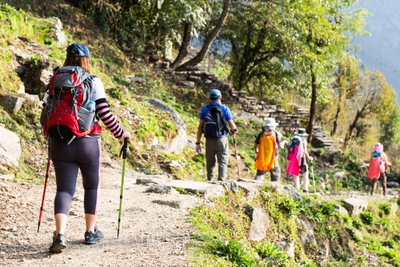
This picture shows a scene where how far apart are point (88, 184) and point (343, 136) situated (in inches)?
1446

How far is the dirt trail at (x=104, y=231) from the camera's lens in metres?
4.49

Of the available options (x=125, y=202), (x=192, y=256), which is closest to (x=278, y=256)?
(x=192, y=256)

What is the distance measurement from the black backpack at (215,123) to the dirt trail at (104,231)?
2186mm

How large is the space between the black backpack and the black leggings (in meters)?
4.79

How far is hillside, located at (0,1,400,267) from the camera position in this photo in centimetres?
491

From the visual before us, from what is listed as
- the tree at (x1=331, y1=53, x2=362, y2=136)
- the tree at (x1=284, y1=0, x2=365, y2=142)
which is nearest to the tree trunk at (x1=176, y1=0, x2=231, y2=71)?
the tree at (x1=284, y1=0, x2=365, y2=142)

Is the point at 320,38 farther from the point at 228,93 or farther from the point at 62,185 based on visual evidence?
the point at 62,185

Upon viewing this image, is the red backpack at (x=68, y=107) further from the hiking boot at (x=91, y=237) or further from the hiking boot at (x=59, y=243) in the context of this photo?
the hiking boot at (x=91, y=237)

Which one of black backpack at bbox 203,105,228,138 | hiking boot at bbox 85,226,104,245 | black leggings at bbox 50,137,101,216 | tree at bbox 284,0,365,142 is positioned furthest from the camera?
tree at bbox 284,0,365,142

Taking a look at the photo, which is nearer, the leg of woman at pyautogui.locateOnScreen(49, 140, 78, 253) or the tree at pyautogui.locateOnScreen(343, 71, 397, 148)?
the leg of woman at pyautogui.locateOnScreen(49, 140, 78, 253)

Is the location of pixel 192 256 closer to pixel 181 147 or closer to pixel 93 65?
pixel 181 147

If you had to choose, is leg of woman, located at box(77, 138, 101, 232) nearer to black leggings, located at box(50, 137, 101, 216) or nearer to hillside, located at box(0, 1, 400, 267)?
black leggings, located at box(50, 137, 101, 216)

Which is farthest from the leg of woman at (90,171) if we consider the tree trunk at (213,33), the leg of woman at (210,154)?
the tree trunk at (213,33)

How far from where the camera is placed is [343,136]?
39.4m
